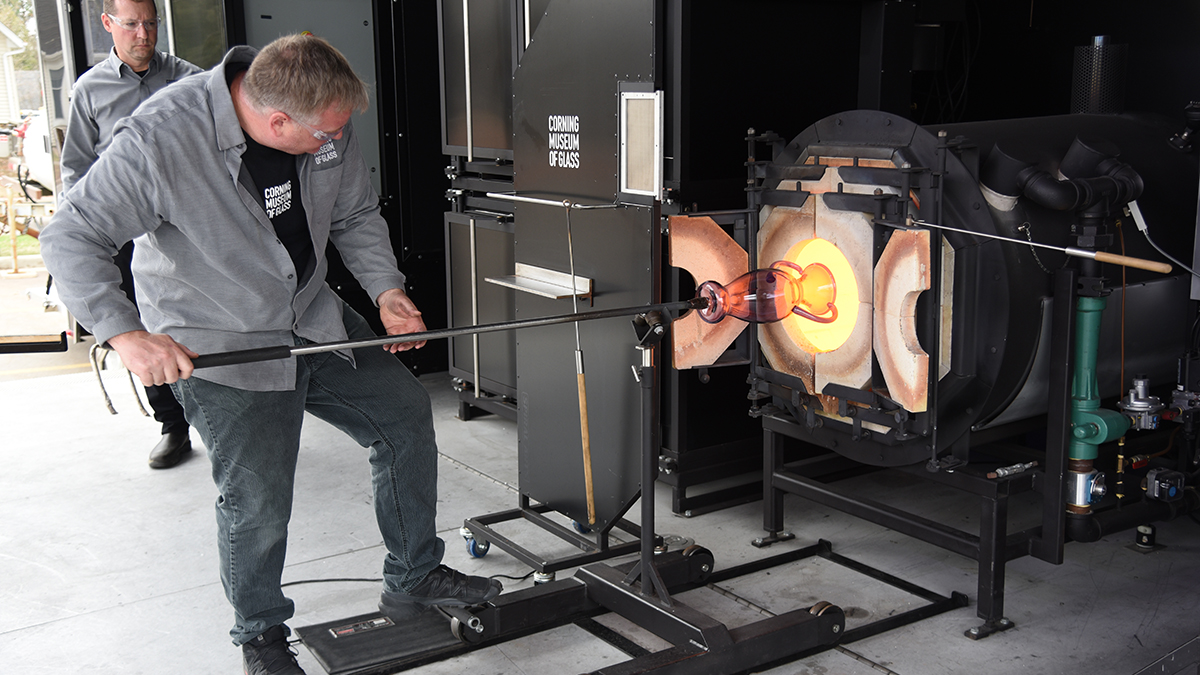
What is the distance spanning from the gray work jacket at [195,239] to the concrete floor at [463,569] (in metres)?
1.00

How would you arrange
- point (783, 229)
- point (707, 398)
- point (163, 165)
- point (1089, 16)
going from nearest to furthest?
point (163, 165), point (783, 229), point (707, 398), point (1089, 16)

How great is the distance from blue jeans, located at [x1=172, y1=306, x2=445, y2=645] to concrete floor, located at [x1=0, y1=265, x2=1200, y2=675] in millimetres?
346

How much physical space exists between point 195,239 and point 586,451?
4.61 feet

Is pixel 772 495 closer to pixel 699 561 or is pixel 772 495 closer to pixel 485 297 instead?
pixel 699 561

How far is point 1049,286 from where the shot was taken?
9.79 ft

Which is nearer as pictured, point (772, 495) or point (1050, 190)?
point (1050, 190)

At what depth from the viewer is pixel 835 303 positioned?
3080 millimetres

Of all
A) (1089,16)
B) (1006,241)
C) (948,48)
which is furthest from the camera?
→ (948,48)

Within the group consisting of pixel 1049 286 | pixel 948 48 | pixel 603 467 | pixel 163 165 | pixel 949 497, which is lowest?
pixel 949 497

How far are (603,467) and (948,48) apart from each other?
275cm

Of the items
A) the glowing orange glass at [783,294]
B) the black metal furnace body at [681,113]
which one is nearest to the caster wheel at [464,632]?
the black metal furnace body at [681,113]

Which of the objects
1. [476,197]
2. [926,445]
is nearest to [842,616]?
[926,445]

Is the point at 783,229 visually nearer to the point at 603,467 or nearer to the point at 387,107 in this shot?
the point at 603,467

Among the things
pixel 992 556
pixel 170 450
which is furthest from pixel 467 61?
pixel 992 556
